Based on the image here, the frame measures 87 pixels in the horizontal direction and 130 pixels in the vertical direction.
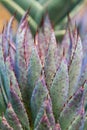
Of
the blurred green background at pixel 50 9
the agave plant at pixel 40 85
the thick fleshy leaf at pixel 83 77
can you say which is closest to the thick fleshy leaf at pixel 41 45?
the agave plant at pixel 40 85

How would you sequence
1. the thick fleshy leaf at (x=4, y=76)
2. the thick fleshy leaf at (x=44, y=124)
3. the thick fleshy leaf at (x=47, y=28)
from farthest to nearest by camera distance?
1. the thick fleshy leaf at (x=47, y=28)
2. the thick fleshy leaf at (x=4, y=76)
3. the thick fleshy leaf at (x=44, y=124)

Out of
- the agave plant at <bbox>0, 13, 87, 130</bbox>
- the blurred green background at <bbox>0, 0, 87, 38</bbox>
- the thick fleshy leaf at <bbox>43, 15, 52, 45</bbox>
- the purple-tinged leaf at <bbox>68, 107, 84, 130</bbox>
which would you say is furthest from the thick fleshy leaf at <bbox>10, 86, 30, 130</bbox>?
the blurred green background at <bbox>0, 0, 87, 38</bbox>

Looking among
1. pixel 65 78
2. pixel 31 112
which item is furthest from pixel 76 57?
pixel 31 112

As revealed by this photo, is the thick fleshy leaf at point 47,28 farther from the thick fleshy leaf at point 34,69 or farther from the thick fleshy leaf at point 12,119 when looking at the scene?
the thick fleshy leaf at point 12,119

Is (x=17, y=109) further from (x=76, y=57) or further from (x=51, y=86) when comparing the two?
(x=76, y=57)

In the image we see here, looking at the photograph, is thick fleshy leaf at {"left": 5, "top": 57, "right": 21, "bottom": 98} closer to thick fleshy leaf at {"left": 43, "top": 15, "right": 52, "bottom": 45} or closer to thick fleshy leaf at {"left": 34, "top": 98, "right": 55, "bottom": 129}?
thick fleshy leaf at {"left": 34, "top": 98, "right": 55, "bottom": 129}

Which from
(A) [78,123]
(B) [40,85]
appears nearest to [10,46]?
(B) [40,85]

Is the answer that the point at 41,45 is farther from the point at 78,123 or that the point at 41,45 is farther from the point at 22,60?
the point at 78,123
